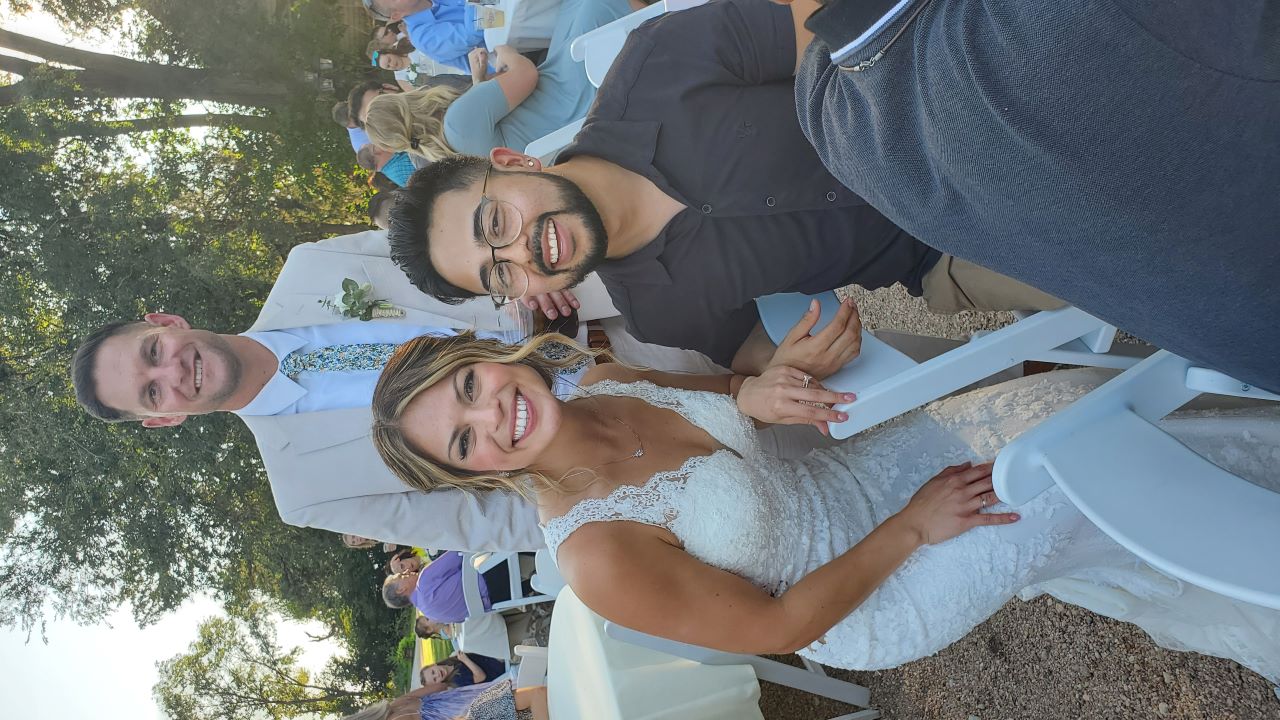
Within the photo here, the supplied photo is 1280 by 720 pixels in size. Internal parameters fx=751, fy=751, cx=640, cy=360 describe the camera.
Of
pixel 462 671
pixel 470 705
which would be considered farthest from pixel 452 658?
pixel 470 705

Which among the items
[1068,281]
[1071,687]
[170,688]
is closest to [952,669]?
[1071,687]

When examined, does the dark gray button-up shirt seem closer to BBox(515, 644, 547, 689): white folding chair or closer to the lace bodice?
the lace bodice

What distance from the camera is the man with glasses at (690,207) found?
1964 millimetres

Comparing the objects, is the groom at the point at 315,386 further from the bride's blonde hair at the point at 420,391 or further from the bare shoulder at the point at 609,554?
the bare shoulder at the point at 609,554

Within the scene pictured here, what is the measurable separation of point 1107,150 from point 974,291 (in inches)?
54.4

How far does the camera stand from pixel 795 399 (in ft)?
5.83

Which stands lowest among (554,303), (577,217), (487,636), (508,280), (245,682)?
(245,682)

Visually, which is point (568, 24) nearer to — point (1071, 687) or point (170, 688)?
point (1071, 687)

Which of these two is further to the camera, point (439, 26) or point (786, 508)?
point (439, 26)

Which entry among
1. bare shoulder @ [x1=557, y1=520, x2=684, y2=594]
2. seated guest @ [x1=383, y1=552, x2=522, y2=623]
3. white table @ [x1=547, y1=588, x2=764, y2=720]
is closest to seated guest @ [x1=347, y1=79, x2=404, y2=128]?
seated guest @ [x1=383, y1=552, x2=522, y2=623]

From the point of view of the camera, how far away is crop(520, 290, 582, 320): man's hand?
131 inches

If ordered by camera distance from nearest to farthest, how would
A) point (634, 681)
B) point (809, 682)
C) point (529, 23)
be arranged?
1. point (634, 681)
2. point (809, 682)
3. point (529, 23)

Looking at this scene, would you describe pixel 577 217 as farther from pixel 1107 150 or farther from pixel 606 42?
pixel 1107 150

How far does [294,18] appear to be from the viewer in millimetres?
10438
